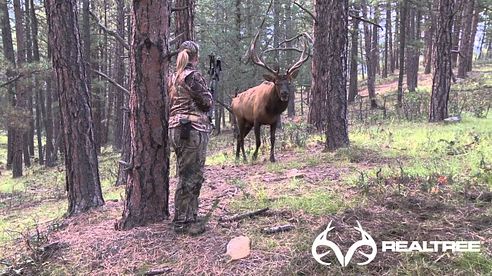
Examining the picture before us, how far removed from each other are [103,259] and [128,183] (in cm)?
98

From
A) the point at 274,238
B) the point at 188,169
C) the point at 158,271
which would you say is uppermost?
the point at 188,169

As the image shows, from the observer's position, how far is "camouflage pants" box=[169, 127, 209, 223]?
5074 mm

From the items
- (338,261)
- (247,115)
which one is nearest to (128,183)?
(338,261)

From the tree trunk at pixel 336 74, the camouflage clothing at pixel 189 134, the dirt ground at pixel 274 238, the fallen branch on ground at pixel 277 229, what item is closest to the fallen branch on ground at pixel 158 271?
the dirt ground at pixel 274 238

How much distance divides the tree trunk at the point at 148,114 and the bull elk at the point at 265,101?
13.9ft

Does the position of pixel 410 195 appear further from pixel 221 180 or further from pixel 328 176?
pixel 221 180

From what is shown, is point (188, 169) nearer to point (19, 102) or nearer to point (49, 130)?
point (19, 102)

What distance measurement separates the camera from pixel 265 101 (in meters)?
10.3

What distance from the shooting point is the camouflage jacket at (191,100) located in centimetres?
506

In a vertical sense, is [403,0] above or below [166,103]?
above

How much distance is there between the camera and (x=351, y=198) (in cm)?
570

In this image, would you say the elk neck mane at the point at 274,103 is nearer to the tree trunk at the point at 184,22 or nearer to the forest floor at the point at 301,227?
the forest floor at the point at 301,227

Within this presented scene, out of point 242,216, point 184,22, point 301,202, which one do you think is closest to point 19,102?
point 184,22

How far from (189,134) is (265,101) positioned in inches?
214
